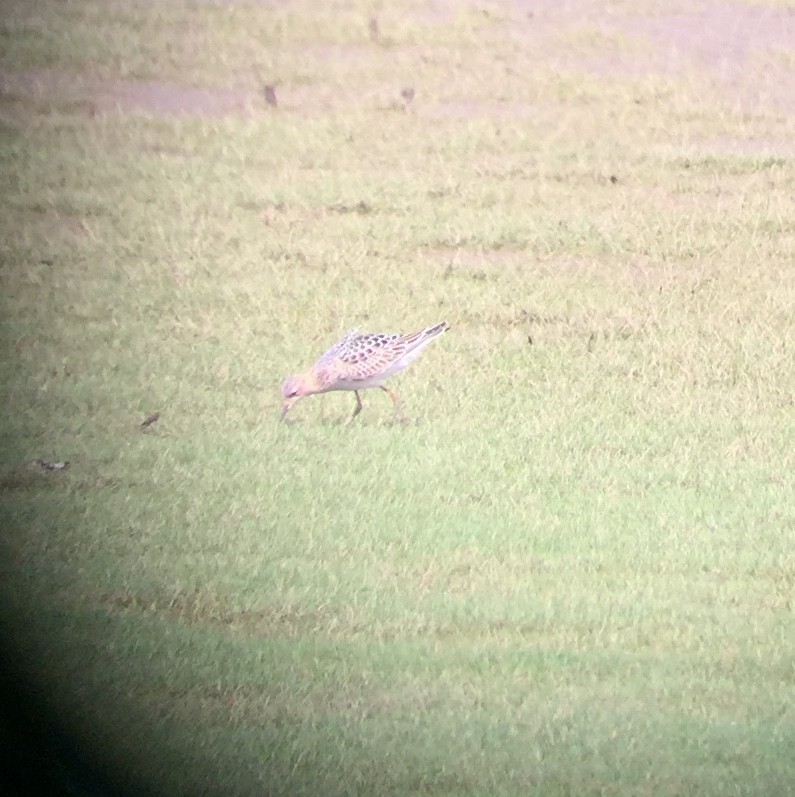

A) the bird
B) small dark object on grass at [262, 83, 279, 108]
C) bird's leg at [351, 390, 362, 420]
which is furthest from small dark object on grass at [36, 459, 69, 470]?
small dark object on grass at [262, 83, 279, 108]

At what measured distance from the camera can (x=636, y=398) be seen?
272cm

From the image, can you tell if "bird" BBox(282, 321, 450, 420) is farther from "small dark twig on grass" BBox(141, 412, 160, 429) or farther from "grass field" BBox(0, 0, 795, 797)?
"small dark twig on grass" BBox(141, 412, 160, 429)

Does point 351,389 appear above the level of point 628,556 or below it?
above

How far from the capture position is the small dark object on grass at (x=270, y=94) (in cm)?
279

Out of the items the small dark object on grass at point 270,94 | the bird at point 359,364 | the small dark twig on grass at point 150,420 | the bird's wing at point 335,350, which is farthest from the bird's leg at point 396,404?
the small dark object on grass at point 270,94

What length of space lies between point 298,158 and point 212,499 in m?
0.62

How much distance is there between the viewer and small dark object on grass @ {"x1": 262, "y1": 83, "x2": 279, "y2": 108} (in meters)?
2.79

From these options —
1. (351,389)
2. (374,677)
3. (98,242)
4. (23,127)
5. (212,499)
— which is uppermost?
(23,127)

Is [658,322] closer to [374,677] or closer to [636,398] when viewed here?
[636,398]

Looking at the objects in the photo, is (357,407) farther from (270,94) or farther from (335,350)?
(270,94)

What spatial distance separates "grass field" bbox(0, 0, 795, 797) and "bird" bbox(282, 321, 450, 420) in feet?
0.09

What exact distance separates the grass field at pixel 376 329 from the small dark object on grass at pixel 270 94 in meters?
0.02

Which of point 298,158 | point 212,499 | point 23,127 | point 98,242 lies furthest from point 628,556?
point 23,127

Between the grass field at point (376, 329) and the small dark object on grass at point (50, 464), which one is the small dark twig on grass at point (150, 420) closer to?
the grass field at point (376, 329)
